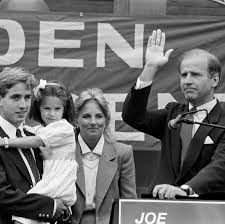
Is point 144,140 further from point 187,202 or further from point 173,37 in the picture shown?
point 187,202

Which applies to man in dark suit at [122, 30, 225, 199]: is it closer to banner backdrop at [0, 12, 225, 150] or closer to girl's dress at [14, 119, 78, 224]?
girl's dress at [14, 119, 78, 224]

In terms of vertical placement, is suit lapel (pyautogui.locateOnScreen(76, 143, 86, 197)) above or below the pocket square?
below

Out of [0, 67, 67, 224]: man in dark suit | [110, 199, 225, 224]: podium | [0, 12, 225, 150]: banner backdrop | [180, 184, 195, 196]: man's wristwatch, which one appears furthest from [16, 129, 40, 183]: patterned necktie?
[0, 12, 225, 150]: banner backdrop

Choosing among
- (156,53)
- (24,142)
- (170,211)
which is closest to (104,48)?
(156,53)

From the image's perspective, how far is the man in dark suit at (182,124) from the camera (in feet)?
14.2

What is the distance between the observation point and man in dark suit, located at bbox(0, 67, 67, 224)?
427 centimetres

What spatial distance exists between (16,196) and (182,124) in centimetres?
102

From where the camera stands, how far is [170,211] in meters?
3.18

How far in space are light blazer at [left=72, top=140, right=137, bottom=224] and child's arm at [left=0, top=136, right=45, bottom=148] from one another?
0.70m

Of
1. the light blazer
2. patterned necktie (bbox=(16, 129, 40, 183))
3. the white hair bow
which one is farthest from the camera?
the light blazer

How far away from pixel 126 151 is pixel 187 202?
2.17 m

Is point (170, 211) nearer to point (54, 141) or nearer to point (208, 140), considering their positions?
point (208, 140)

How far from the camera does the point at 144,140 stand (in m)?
6.56

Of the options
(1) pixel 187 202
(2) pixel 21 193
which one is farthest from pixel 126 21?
(1) pixel 187 202
